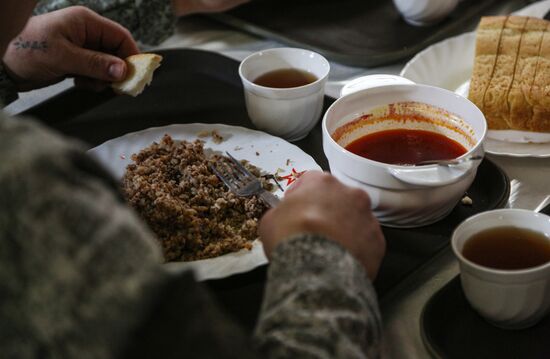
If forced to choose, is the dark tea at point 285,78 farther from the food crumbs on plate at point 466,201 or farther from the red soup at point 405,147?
the food crumbs on plate at point 466,201

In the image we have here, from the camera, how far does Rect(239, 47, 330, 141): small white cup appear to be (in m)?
1.19

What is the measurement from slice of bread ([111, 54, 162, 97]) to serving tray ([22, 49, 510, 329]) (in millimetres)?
61

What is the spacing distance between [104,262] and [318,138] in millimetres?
791

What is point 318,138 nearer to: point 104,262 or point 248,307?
point 248,307

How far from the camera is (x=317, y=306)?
2.06 feet

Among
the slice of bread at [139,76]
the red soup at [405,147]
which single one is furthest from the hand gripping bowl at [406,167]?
the slice of bread at [139,76]

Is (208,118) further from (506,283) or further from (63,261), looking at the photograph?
(63,261)

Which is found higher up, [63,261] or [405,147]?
[63,261]

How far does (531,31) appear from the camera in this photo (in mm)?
1305

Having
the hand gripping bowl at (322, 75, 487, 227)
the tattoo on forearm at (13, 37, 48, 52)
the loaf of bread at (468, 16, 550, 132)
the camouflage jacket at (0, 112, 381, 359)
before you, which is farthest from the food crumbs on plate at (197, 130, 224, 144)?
the camouflage jacket at (0, 112, 381, 359)

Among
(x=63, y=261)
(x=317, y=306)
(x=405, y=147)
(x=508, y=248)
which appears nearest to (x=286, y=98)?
(x=405, y=147)

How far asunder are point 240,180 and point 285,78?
1.00 ft

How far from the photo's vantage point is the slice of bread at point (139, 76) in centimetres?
129

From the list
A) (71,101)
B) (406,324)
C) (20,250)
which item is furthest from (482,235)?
(71,101)
